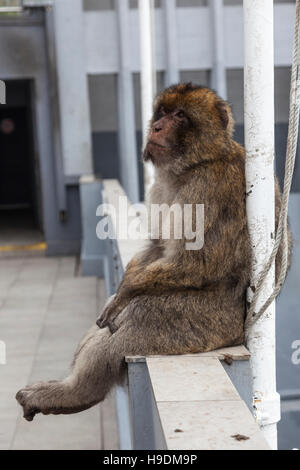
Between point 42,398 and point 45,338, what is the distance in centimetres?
453

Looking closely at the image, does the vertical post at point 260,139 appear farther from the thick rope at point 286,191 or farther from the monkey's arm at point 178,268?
the monkey's arm at point 178,268

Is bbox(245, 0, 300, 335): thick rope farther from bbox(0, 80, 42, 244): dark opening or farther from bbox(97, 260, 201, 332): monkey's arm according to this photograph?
bbox(0, 80, 42, 244): dark opening

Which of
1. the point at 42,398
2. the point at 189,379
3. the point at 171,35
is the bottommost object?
the point at 42,398

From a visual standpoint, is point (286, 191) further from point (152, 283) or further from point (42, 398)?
point (42, 398)

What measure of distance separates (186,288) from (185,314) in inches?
3.8

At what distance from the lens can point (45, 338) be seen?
24.5 feet

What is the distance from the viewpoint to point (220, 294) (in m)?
2.82

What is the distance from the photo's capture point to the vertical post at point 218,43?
36.4 ft

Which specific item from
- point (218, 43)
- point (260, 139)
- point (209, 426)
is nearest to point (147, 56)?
point (218, 43)

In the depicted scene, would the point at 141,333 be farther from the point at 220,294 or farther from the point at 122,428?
the point at 122,428

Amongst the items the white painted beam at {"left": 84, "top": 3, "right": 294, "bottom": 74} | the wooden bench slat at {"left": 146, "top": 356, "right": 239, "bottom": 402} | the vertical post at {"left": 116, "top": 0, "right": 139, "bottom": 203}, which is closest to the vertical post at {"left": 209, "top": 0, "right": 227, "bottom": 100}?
the white painted beam at {"left": 84, "top": 3, "right": 294, "bottom": 74}

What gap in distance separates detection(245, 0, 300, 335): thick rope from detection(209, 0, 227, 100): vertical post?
8535mm
